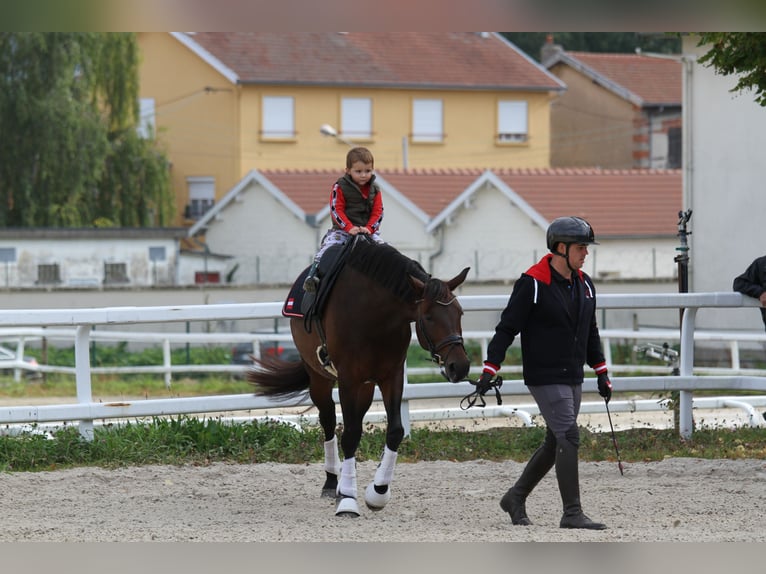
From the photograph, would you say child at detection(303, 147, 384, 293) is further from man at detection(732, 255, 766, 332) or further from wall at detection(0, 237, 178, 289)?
wall at detection(0, 237, 178, 289)

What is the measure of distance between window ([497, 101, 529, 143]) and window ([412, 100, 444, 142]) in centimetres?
258

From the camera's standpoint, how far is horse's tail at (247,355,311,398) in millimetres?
9641

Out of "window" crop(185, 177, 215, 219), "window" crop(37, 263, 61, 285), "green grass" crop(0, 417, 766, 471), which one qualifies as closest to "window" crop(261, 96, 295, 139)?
"window" crop(185, 177, 215, 219)

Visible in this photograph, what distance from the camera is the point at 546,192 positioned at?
4350 cm

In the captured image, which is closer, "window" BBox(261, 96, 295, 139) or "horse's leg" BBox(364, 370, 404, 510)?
"horse's leg" BBox(364, 370, 404, 510)

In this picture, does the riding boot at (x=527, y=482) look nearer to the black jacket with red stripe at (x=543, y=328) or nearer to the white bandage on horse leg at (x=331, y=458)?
the black jacket with red stripe at (x=543, y=328)

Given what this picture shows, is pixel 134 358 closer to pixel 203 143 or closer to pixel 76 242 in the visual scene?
pixel 76 242

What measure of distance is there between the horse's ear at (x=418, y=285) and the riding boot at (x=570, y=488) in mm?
1220

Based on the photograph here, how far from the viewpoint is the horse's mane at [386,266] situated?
809 cm

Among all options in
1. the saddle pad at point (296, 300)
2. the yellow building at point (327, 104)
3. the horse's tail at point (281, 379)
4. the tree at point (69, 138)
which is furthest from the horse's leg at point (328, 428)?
the yellow building at point (327, 104)

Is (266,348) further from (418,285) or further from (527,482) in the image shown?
(527,482)

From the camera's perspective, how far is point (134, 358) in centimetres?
2677

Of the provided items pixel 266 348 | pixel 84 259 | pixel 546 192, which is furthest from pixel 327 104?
pixel 266 348
